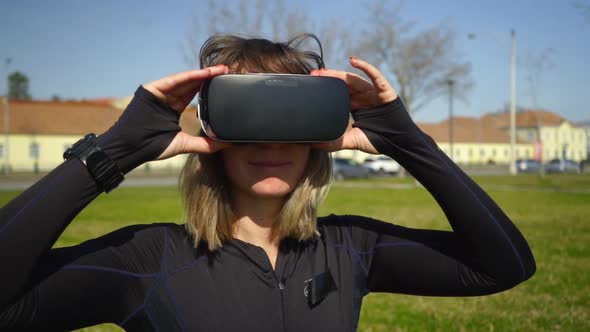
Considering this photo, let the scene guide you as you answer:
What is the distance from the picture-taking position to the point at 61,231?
4.33ft

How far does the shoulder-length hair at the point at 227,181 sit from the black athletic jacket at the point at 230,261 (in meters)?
0.06

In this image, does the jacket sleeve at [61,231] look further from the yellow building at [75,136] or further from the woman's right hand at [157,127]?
the yellow building at [75,136]

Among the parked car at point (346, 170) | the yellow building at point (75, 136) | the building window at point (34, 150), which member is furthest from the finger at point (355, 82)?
the building window at point (34, 150)

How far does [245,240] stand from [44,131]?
169 ft

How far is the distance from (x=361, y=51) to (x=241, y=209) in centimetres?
2849

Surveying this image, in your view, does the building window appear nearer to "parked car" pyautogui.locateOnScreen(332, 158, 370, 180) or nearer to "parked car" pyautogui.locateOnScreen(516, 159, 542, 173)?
"parked car" pyautogui.locateOnScreen(332, 158, 370, 180)

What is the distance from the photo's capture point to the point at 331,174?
172 centimetres

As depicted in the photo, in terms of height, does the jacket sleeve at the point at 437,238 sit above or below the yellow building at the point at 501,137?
above

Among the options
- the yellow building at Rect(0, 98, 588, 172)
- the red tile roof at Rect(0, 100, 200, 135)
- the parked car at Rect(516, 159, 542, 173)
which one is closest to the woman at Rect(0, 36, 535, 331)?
the yellow building at Rect(0, 98, 588, 172)

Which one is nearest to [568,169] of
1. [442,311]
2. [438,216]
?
[438,216]

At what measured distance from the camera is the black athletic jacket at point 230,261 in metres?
1.31

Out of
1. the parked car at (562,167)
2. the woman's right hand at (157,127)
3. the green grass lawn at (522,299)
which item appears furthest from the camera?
the parked car at (562,167)

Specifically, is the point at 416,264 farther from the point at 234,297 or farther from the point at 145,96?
the point at 145,96

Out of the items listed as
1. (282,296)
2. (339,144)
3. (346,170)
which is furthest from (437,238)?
(346,170)
